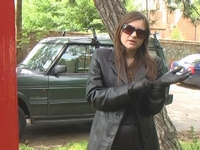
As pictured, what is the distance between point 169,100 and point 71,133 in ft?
7.63

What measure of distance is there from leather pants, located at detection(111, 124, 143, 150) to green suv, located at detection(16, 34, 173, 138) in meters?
4.01

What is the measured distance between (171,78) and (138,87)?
21 cm

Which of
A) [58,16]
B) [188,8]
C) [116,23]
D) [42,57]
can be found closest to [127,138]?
[116,23]

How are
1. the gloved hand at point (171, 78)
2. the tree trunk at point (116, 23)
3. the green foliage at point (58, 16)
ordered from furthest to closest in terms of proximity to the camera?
1. the green foliage at point (58, 16)
2. the tree trunk at point (116, 23)
3. the gloved hand at point (171, 78)

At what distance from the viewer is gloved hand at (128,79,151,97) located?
6.20 feet

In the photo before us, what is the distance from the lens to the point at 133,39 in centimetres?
199

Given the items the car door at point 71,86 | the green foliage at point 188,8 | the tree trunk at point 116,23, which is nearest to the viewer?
the tree trunk at point 116,23

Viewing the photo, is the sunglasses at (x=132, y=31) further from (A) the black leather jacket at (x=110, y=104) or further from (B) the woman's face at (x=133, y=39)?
(A) the black leather jacket at (x=110, y=104)

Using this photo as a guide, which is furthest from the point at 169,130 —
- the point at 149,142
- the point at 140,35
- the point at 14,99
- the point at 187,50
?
the point at 187,50

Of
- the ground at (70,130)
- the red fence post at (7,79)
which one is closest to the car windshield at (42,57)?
the ground at (70,130)

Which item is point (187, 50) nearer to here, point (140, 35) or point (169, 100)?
point (169, 100)

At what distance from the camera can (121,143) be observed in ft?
6.57

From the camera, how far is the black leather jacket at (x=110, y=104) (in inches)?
76.6

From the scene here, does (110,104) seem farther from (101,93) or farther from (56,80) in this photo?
(56,80)
